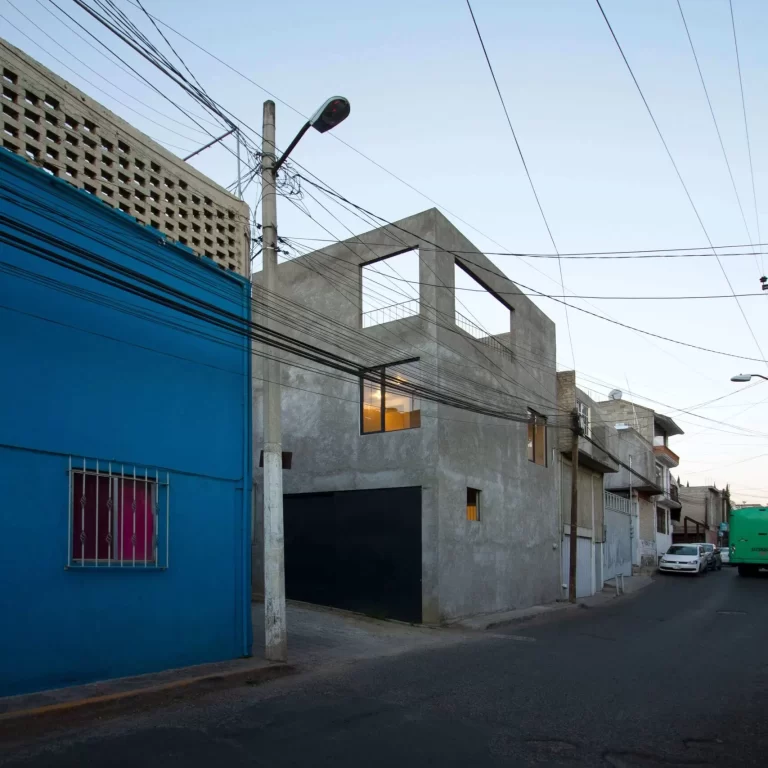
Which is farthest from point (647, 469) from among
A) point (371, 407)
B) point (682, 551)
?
point (371, 407)

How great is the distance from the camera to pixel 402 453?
17469 mm

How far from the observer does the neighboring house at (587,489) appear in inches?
997

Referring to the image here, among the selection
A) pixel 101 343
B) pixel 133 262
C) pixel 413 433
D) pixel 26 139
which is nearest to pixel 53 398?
pixel 101 343

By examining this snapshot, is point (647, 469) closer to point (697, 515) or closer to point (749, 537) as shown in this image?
point (749, 537)

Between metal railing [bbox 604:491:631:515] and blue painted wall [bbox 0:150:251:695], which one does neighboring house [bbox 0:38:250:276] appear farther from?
metal railing [bbox 604:491:631:515]

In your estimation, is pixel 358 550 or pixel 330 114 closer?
pixel 330 114

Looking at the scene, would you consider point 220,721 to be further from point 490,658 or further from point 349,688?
Result: point 490,658

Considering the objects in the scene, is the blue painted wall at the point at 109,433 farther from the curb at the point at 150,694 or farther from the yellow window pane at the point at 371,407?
the yellow window pane at the point at 371,407

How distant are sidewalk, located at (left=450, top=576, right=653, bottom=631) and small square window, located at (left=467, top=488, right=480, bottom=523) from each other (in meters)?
2.34

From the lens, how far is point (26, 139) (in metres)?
8.29

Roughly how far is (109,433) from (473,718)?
512cm

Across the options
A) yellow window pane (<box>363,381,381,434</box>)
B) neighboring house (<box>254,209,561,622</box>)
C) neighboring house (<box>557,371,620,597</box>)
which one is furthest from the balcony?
yellow window pane (<box>363,381,381,434</box>)

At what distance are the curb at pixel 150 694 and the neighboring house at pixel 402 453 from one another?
7.10 meters

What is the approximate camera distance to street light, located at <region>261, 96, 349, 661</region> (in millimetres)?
10242
